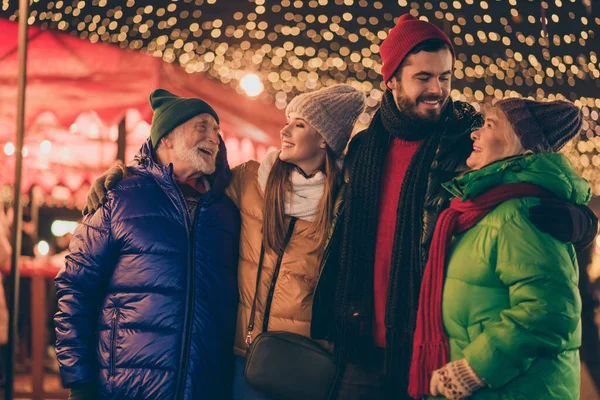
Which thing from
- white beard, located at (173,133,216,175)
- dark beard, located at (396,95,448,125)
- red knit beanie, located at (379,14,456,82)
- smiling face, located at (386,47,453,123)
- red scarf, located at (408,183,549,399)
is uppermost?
red knit beanie, located at (379,14,456,82)

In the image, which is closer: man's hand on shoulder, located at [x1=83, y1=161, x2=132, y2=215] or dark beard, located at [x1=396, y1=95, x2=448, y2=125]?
dark beard, located at [x1=396, y1=95, x2=448, y2=125]

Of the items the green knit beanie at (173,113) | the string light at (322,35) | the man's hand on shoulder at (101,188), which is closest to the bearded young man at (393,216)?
the green knit beanie at (173,113)

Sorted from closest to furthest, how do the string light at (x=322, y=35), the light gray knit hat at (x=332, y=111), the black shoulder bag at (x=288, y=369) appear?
the black shoulder bag at (x=288, y=369) → the light gray knit hat at (x=332, y=111) → the string light at (x=322, y=35)

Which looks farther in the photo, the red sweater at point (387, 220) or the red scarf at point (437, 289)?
the red sweater at point (387, 220)

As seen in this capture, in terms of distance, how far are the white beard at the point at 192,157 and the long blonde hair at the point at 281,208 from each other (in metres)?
0.38

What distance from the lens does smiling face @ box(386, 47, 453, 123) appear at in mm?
3262

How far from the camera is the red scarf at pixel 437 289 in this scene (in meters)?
2.66

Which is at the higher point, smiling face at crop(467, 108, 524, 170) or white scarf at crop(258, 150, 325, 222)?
smiling face at crop(467, 108, 524, 170)

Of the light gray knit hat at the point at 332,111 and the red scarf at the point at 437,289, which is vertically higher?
the light gray knit hat at the point at 332,111

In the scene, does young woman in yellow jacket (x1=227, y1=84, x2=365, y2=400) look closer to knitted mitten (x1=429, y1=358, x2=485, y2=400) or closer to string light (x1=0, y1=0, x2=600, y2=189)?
knitted mitten (x1=429, y1=358, x2=485, y2=400)

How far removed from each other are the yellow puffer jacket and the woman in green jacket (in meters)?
0.72

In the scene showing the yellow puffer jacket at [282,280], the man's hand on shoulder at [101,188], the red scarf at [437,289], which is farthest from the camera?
the man's hand on shoulder at [101,188]

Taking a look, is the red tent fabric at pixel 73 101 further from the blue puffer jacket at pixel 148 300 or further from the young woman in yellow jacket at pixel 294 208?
the young woman in yellow jacket at pixel 294 208

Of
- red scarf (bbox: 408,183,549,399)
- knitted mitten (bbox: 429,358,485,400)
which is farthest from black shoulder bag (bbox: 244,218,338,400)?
knitted mitten (bbox: 429,358,485,400)
